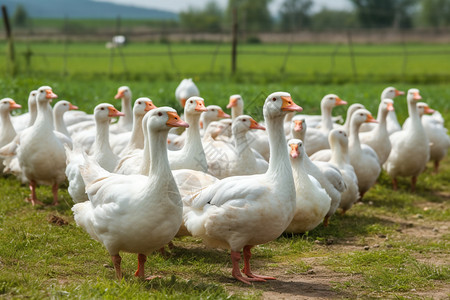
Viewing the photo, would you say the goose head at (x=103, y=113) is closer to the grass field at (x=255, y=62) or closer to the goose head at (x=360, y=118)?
the goose head at (x=360, y=118)

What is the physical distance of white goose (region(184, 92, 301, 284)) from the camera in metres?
5.85

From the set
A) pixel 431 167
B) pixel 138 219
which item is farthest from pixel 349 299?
pixel 431 167

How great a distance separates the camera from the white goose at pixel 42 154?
894cm

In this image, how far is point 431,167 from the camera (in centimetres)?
1298

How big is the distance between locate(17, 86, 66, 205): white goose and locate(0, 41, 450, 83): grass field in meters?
18.0

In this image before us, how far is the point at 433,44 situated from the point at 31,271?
44686mm

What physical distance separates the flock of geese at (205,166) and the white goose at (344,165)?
0.02 meters

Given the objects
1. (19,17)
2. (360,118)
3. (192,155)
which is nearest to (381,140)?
(360,118)

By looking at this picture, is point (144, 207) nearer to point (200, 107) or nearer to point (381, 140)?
point (200, 107)

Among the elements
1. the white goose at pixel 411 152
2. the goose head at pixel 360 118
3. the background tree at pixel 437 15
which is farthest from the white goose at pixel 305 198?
the background tree at pixel 437 15

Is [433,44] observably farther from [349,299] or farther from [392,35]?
[349,299]

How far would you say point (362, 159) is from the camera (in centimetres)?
972

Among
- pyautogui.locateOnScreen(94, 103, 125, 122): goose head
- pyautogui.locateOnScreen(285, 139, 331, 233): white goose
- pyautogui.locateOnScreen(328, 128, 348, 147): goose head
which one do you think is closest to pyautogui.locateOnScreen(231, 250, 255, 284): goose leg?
pyautogui.locateOnScreen(285, 139, 331, 233): white goose

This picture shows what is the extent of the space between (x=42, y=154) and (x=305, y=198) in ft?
12.6
